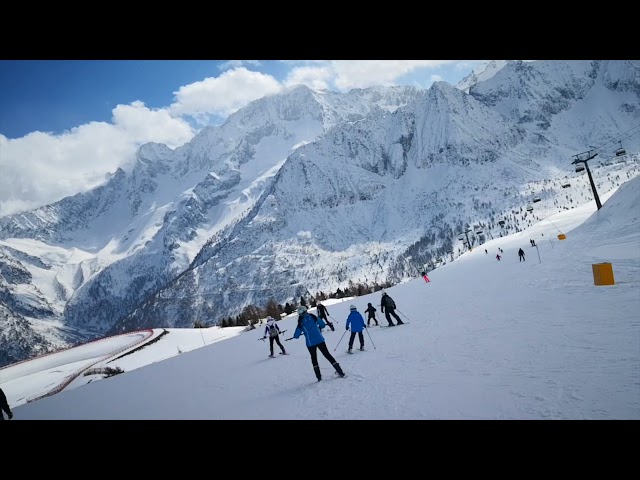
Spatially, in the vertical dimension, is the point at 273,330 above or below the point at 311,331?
below

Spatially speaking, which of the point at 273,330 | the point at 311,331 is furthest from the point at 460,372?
the point at 273,330

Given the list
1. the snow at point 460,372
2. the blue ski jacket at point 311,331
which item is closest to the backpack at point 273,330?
the snow at point 460,372

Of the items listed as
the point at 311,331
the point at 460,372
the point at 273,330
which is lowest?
the point at 460,372

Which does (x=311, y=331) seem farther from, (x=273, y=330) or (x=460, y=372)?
(x=273, y=330)

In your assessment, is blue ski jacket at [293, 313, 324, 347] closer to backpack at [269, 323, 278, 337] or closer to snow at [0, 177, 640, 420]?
snow at [0, 177, 640, 420]

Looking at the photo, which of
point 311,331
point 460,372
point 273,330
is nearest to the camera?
point 460,372

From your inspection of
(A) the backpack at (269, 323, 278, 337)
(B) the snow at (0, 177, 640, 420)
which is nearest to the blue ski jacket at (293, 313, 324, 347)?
(B) the snow at (0, 177, 640, 420)

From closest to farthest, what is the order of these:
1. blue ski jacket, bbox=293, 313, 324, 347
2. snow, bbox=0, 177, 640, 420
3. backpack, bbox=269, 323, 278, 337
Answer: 1. snow, bbox=0, 177, 640, 420
2. blue ski jacket, bbox=293, 313, 324, 347
3. backpack, bbox=269, 323, 278, 337

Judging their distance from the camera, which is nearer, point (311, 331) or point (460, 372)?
point (460, 372)

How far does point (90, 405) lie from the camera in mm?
15797

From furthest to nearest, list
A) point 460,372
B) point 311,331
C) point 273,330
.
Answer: point 273,330
point 311,331
point 460,372

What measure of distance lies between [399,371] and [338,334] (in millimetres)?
9576
